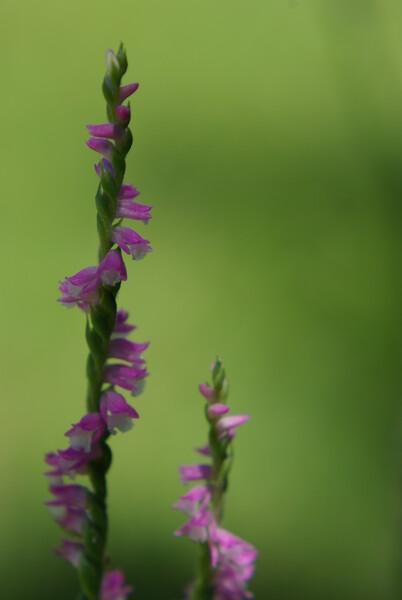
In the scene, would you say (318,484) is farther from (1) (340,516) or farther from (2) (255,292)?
(2) (255,292)

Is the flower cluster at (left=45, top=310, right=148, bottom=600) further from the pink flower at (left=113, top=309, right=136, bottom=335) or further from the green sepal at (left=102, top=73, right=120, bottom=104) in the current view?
the green sepal at (left=102, top=73, right=120, bottom=104)

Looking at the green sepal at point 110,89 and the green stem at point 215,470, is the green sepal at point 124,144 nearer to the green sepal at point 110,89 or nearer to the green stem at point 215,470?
the green sepal at point 110,89

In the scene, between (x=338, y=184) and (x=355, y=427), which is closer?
(x=355, y=427)

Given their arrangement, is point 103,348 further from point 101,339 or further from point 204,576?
point 204,576

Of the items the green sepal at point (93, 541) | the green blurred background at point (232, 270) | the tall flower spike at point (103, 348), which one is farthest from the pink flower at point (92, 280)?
the green blurred background at point (232, 270)

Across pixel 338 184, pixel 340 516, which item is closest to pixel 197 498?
pixel 340 516

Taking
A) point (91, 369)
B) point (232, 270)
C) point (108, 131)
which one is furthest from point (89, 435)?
point (232, 270)

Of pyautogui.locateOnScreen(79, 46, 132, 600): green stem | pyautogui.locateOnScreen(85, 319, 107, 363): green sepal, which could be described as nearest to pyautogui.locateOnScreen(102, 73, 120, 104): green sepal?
pyautogui.locateOnScreen(79, 46, 132, 600): green stem
